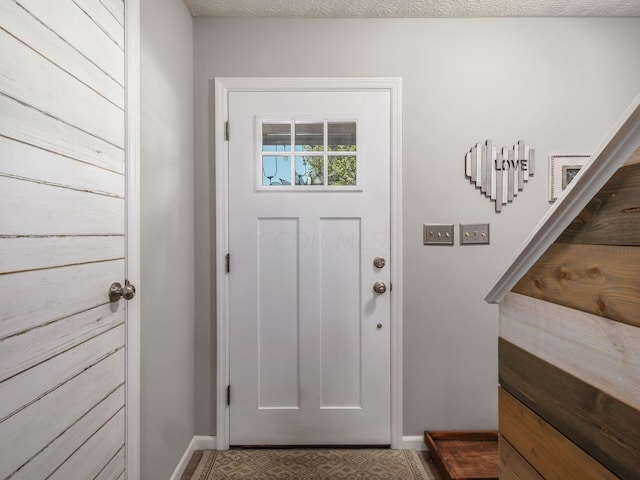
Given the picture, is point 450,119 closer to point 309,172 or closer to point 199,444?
point 309,172

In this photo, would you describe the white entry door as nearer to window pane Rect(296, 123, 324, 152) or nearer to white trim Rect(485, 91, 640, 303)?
window pane Rect(296, 123, 324, 152)

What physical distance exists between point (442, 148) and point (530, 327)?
134 centimetres

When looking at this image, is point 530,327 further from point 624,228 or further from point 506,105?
point 506,105

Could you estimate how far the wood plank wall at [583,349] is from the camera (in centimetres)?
64

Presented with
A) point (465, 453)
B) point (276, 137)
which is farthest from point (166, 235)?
point (465, 453)

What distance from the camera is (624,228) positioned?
651mm

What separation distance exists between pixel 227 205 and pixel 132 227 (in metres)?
0.74

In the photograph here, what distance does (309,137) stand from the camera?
205cm

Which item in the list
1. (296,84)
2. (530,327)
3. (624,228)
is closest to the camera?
(624,228)

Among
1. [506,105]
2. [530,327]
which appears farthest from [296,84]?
[530,327]

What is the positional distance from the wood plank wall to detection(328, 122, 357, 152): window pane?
129 centimetres

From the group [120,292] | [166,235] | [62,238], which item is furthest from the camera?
[166,235]

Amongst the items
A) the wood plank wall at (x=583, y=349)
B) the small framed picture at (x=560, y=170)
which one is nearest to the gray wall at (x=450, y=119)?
the small framed picture at (x=560, y=170)

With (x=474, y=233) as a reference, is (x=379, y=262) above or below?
below
